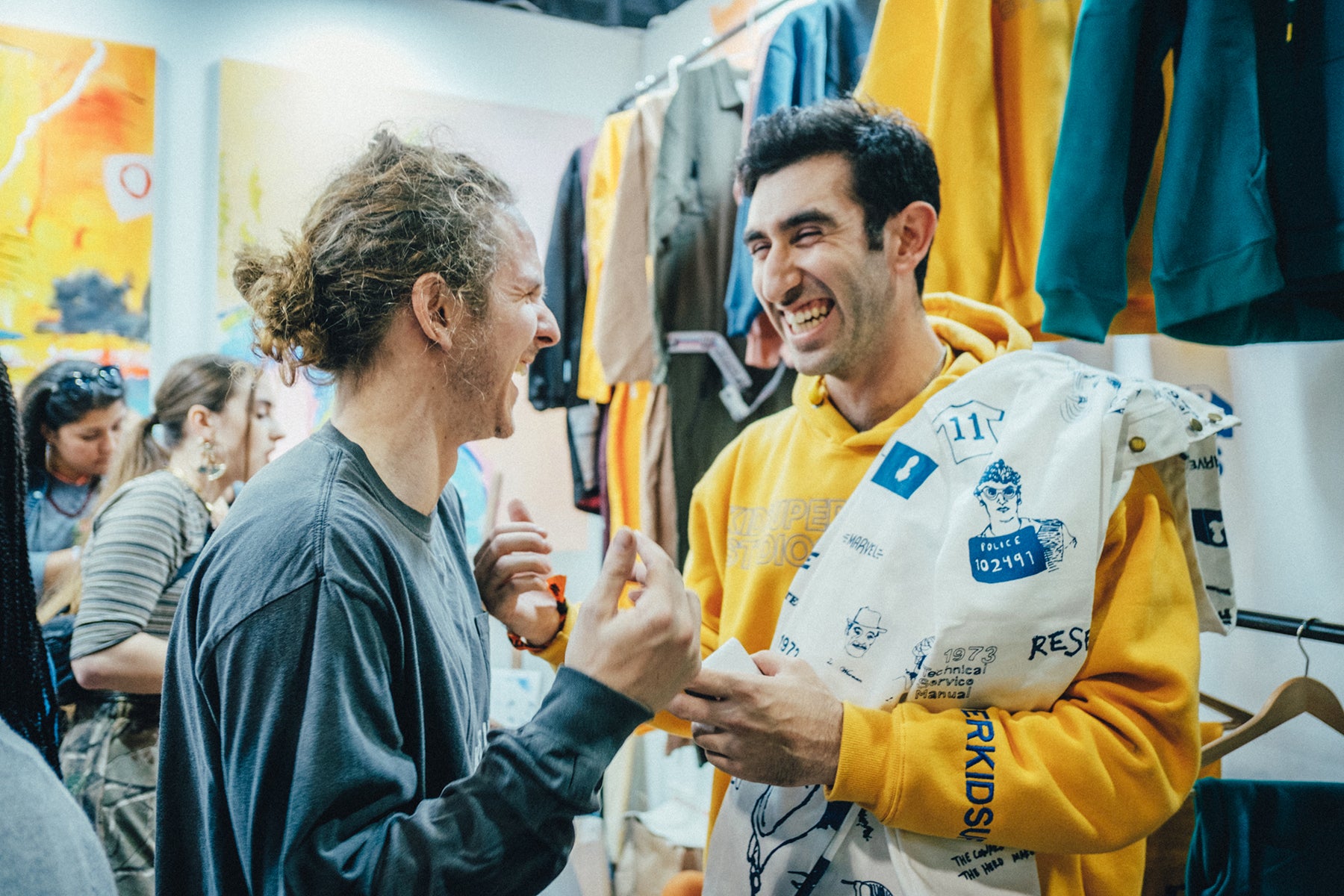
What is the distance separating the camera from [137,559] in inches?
83.5

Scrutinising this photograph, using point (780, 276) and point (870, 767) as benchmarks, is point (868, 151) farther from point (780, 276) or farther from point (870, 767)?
point (870, 767)

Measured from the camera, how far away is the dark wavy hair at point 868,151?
1.66 m

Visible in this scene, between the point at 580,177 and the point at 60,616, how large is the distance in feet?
6.92

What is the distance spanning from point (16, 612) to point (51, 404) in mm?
2339

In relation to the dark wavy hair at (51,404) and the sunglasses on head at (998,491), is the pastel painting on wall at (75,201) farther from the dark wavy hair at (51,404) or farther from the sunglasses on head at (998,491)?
the sunglasses on head at (998,491)

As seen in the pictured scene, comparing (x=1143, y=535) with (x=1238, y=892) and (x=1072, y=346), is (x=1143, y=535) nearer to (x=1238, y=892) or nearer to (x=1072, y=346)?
(x=1238, y=892)

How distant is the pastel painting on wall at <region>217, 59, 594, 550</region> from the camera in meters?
3.55

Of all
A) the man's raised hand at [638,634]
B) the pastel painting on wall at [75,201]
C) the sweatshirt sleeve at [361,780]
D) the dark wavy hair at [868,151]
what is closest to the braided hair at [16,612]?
the sweatshirt sleeve at [361,780]

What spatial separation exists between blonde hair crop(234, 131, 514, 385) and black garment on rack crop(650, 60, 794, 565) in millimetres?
1568

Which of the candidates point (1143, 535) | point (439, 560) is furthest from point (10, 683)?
point (1143, 535)

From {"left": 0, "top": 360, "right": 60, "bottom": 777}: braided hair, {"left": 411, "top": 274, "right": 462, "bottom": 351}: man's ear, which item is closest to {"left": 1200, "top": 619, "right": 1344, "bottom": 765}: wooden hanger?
{"left": 411, "top": 274, "right": 462, "bottom": 351}: man's ear

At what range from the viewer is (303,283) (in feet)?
3.67

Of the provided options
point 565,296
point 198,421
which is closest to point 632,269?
point 565,296

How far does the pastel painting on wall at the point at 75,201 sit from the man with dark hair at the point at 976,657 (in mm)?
2881
